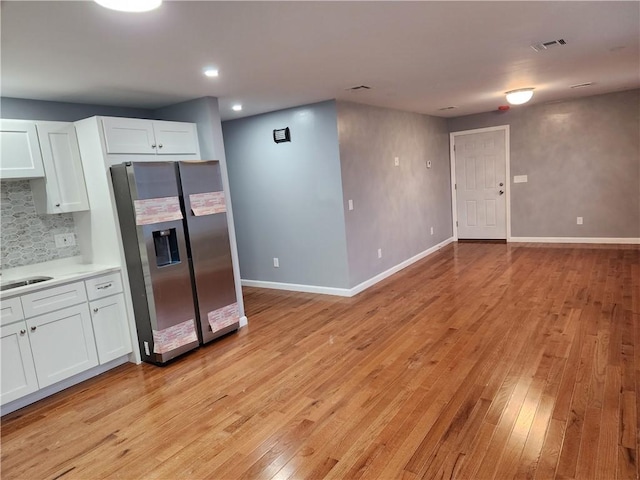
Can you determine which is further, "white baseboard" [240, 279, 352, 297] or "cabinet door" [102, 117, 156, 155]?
"white baseboard" [240, 279, 352, 297]

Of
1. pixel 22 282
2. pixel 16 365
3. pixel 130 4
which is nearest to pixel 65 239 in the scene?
pixel 22 282

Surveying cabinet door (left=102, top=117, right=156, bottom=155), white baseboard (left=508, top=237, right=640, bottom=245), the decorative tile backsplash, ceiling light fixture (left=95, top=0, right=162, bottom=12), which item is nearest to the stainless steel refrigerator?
cabinet door (left=102, top=117, right=156, bottom=155)

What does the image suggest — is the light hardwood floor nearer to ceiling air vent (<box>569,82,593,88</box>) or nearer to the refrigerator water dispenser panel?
the refrigerator water dispenser panel

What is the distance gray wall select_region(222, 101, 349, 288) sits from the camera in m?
4.82

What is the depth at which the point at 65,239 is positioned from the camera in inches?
144

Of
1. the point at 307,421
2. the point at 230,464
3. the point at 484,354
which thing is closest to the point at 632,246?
the point at 484,354

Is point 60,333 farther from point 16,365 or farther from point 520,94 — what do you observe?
point 520,94

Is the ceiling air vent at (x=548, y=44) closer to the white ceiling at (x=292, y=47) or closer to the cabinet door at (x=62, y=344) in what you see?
the white ceiling at (x=292, y=47)

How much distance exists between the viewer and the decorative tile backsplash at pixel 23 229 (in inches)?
130

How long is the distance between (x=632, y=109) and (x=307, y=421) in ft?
22.2

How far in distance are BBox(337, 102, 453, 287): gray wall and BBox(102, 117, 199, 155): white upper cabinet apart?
5.71ft

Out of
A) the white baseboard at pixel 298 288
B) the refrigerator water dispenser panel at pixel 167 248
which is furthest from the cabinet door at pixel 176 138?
the white baseboard at pixel 298 288

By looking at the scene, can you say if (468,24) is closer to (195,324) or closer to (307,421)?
(307,421)

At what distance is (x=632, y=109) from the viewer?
609cm
